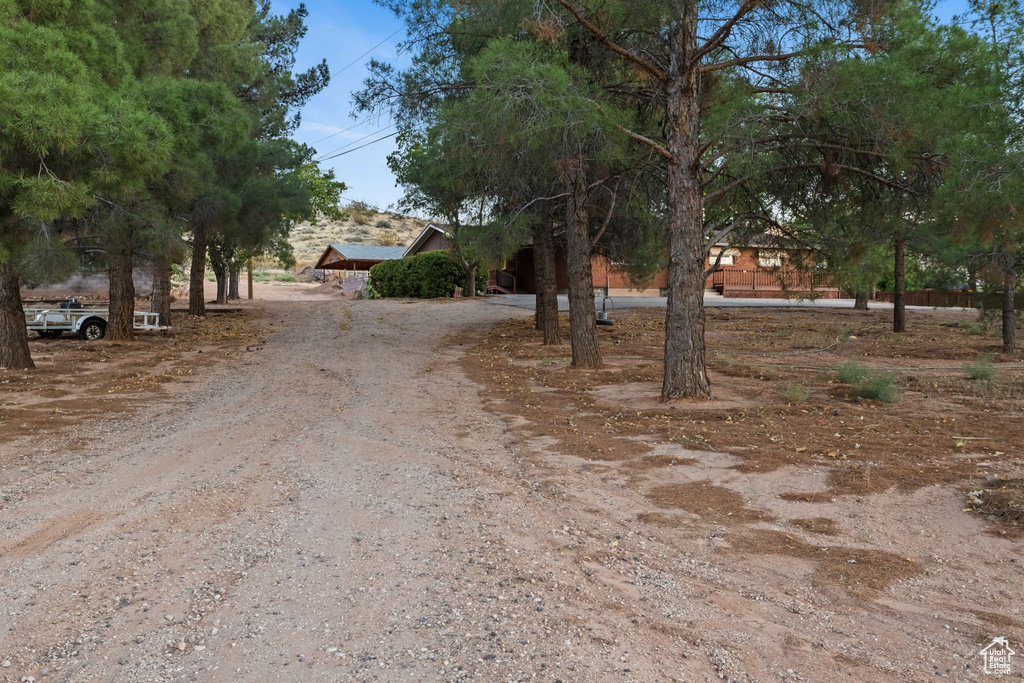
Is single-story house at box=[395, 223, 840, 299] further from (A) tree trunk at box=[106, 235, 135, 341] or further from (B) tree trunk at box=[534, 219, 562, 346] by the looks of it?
(A) tree trunk at box=[106, 235, 135, 341]

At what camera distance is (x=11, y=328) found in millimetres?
13484

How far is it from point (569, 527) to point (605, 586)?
37.4 inches

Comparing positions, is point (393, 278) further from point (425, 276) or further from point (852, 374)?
point (852, 374)

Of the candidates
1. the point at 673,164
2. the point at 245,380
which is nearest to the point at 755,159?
the point at 673,164

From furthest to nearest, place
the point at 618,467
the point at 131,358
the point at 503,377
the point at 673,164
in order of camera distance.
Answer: the point at 131,358, the point at 503,377, the point at 673,164, the point at 618,467

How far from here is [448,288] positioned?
114ft

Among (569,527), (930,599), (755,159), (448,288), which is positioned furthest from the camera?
(448,288)

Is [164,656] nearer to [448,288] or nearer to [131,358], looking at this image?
[131,358]

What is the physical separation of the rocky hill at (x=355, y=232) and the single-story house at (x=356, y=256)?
694 inches

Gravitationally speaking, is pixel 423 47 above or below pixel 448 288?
above

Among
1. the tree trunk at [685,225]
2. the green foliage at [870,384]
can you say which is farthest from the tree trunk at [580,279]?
the green foliage at [870,384]

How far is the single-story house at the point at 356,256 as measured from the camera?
44.8 m

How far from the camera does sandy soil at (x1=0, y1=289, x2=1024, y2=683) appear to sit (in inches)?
134

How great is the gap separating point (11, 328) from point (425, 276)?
21837 millimetres
